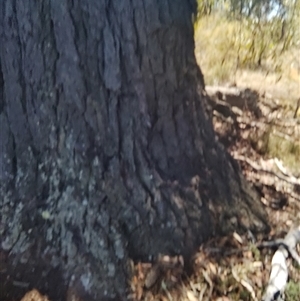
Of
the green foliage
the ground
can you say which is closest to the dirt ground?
the ground

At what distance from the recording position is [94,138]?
216cm

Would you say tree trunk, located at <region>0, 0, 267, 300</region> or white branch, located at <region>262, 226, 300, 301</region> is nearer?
tree trunk, located at <region>0, 0, 267, 300</region>

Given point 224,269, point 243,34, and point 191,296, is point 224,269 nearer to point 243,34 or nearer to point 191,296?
point 191,296

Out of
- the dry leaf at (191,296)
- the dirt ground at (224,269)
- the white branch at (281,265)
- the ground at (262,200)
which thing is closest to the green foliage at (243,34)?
the ground at (262,200)

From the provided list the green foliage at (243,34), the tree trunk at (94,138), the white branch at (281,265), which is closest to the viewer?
the tree trunk at (94,138)

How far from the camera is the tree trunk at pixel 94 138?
2.07 meters

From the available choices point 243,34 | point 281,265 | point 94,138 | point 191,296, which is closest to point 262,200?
point 281,265

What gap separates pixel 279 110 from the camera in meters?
4.07

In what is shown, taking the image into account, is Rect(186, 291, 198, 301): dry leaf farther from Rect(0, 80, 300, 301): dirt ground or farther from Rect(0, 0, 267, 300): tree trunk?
Rect(0, 0, 267, 300): tree trunk

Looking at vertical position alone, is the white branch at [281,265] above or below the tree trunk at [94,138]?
below

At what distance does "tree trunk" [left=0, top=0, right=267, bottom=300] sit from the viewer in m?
2.07

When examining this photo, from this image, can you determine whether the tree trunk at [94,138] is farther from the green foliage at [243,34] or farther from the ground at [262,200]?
the green foliage at [243,34]

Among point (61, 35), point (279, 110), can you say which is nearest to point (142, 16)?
point (61, 35)

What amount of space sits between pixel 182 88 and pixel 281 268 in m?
0.85
